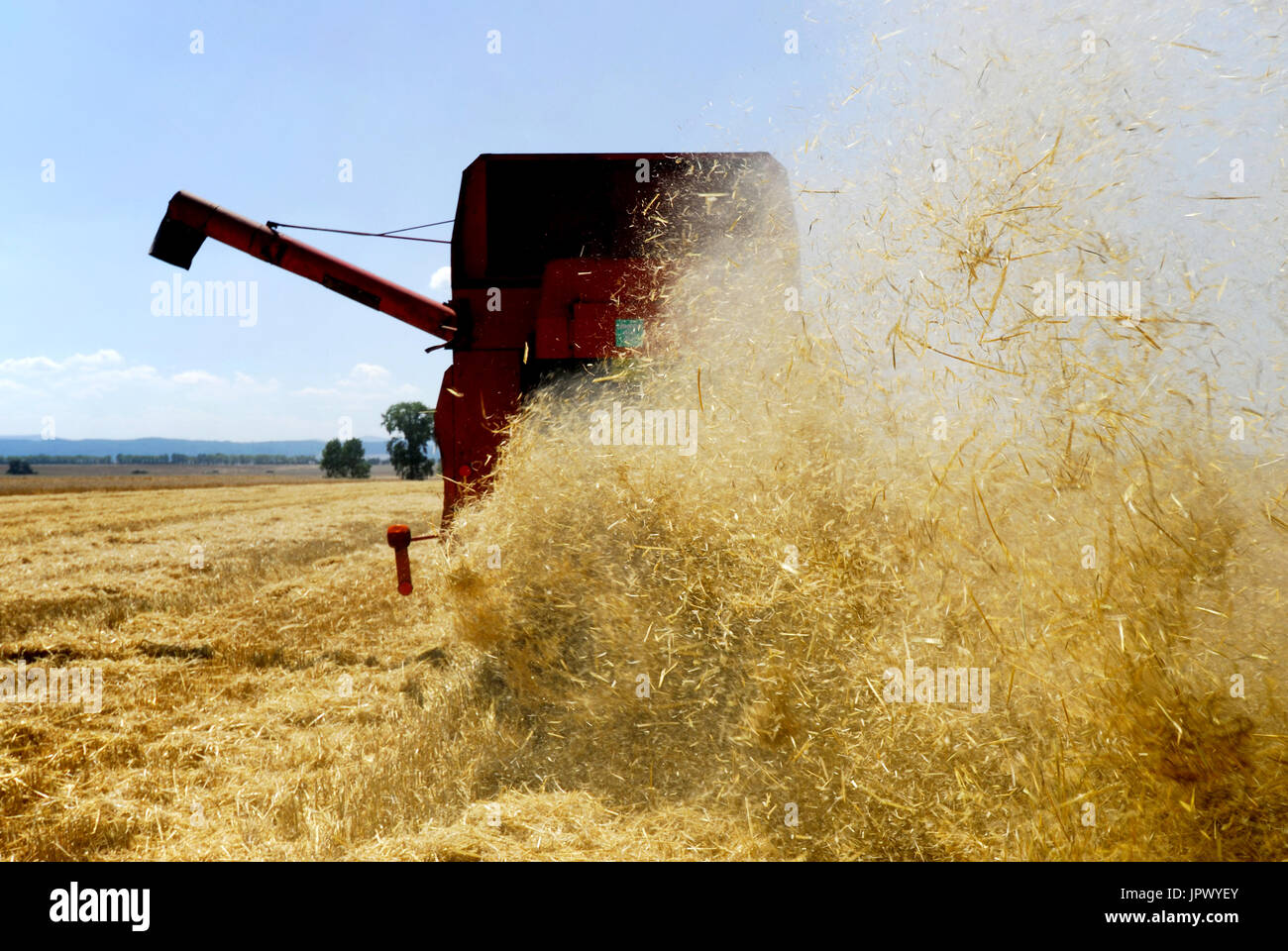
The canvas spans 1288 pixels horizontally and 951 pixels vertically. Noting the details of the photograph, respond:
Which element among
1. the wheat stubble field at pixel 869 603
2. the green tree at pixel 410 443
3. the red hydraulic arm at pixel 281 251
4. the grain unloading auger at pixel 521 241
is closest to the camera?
the wheat stubble field at pixel 869 603

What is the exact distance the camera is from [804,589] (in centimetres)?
275

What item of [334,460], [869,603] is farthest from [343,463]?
[869,603]

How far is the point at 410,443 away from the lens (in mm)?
60062

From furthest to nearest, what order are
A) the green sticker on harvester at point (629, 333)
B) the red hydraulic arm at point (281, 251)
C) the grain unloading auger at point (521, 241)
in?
the red hydraulic arm at point (281, 251) < the grain unloading auger at point (521, 241) < the green sticker on harvester at point (629, 333)

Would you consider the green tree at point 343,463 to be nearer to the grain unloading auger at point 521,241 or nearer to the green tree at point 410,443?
the green tree at point 410,443

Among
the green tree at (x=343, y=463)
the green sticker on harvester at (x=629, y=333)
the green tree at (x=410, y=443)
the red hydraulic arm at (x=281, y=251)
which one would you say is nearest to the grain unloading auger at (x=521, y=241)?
the green sticker on harvester at (x=629, y=333)

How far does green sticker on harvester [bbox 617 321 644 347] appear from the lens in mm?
4805

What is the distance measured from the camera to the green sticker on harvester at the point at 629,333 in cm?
480

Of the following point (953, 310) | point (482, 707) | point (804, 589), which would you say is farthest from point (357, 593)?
point (953, 310)

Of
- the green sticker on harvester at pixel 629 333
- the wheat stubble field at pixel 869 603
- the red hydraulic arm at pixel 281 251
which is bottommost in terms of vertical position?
the wheat stubble field at pixel 869 603

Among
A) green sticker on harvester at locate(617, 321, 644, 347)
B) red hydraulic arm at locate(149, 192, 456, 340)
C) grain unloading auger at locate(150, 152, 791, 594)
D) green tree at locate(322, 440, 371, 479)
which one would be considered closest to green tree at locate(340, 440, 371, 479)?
green tree at locate(322, 440, 371, 479)

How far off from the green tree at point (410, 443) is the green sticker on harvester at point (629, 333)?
55.0 metres

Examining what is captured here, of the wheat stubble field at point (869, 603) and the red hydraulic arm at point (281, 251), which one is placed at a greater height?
the red hydraulic arm at point (281, 251)

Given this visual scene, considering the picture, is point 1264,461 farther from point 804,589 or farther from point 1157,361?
point 804,589
